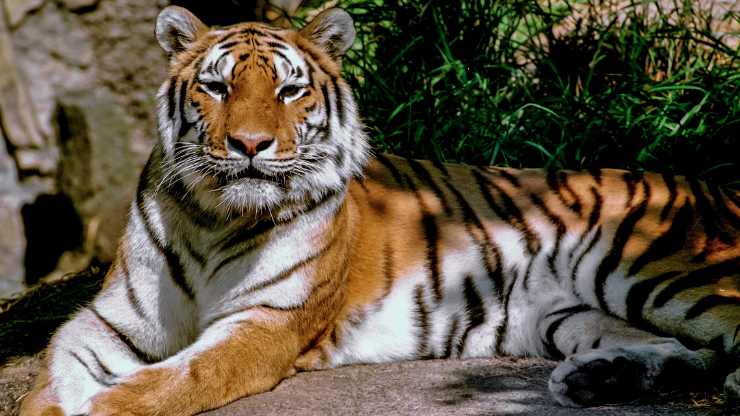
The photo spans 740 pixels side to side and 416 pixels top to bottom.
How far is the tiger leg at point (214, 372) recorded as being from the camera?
2629 mm

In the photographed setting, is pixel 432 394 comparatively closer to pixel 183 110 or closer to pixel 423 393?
pixel 423 393

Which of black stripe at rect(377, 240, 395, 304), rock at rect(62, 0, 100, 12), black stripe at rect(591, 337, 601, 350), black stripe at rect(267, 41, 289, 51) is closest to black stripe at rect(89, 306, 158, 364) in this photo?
black stripe at rect(377, 240, 395, 304)

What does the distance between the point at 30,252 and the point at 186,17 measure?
222 cm

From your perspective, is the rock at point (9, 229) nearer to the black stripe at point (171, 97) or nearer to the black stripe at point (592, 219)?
the black stripe at point (171, 97)

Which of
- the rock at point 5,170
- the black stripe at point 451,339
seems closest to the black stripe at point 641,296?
the black stripe at point 451,339

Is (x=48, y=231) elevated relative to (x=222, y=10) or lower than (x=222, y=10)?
lower

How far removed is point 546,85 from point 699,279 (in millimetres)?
2012

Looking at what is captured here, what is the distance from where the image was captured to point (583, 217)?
347 cm

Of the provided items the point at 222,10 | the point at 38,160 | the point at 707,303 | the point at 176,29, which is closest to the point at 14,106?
the point at 38,160

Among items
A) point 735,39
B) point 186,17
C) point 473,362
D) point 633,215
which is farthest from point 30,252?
point 735,39

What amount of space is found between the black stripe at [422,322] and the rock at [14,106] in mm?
2362

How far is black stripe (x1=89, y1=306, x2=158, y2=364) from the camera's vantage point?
10.0ft

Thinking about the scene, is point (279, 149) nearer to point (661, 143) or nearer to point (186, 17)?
point (186, 17)

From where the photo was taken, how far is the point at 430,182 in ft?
11.9
